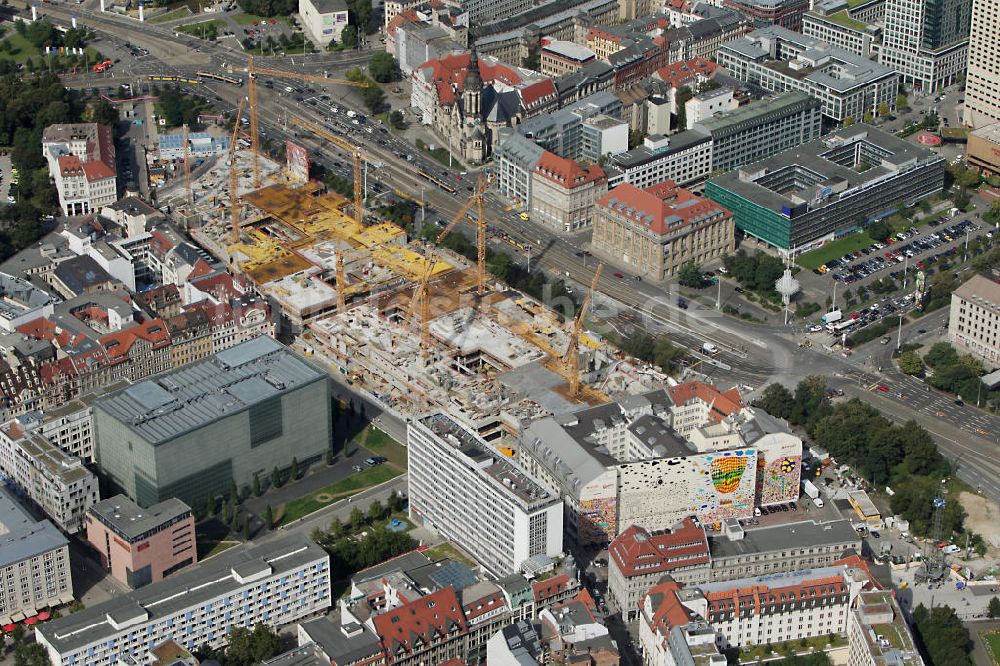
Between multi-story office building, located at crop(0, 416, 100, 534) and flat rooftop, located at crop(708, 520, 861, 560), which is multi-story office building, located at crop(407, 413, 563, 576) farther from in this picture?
multi-story office building, located at crop(0, 416, 100, 534)

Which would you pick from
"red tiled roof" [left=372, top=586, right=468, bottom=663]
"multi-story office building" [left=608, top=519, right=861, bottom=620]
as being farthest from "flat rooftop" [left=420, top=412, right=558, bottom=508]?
"red tiled roof" [left=372, top=586, right=468, bottom=663]

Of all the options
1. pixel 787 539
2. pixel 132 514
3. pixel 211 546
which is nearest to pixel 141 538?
pixel 132 514

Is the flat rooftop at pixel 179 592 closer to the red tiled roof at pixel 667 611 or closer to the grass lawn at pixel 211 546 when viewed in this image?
the grass lawn at pixel 211 546

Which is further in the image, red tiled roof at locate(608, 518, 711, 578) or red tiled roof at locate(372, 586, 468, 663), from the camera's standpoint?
red tiled roof at locate(608, 518, 711, 578)

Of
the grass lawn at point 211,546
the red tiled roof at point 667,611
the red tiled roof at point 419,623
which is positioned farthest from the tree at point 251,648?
the red tiled roof at point 667,611

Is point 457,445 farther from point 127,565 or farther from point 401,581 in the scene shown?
point 127,565

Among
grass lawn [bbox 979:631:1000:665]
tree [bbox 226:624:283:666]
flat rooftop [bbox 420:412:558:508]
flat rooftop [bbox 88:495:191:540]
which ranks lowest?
grass lawn [bbox 979:631:1000:665]
